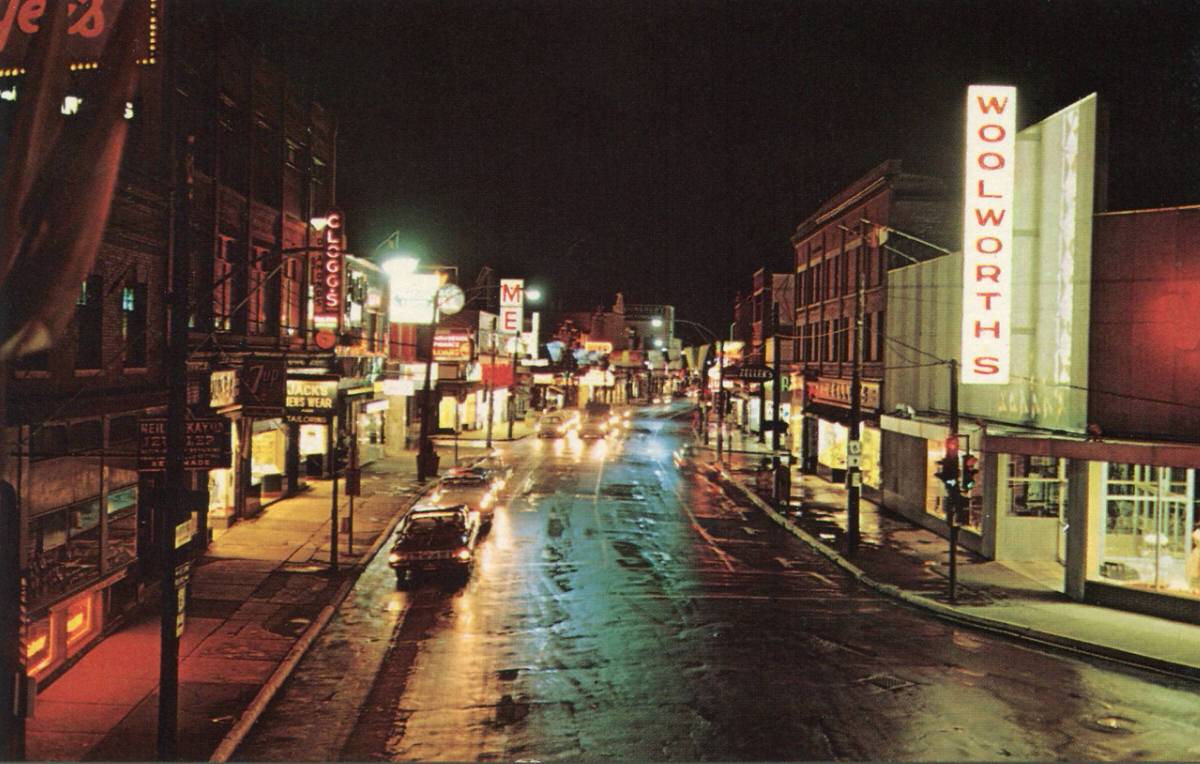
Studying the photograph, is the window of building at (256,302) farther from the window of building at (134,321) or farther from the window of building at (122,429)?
the window of building at (122,429)

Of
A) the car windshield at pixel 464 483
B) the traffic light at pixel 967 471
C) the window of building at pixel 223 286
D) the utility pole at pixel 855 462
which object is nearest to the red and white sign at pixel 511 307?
the car windshield at pixel 464 483

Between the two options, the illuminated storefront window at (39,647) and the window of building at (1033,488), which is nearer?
the illuminated storefront window at (39,647)

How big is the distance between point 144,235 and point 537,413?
8032 cm

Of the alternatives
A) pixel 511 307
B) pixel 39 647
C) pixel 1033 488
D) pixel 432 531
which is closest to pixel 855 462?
pixel 1033 488

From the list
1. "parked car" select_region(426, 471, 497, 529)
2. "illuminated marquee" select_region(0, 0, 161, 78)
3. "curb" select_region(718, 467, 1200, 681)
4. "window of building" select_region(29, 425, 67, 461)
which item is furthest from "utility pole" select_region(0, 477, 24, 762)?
"parked car" select_region(426, 471, 497, 529)

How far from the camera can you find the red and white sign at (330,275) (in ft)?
105

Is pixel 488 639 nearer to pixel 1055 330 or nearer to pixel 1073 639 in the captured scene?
pixel 1073 639

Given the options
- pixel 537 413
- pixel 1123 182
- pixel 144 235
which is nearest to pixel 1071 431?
pixel 1123 182

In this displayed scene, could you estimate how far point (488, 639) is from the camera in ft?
55.4

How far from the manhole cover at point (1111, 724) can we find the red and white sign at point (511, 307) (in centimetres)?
5856

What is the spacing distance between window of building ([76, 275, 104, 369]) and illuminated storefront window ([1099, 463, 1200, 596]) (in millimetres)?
20629

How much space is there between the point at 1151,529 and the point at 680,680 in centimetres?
1236

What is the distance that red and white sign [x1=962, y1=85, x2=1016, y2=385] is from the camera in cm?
2241

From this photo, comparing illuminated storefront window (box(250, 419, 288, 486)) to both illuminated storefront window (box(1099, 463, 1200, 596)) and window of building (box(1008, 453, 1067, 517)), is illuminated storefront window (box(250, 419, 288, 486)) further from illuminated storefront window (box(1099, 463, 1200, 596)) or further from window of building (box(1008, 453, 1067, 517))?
illuminated storefront window (box(1099, 463, 1200, 596))
